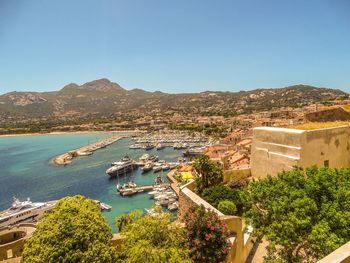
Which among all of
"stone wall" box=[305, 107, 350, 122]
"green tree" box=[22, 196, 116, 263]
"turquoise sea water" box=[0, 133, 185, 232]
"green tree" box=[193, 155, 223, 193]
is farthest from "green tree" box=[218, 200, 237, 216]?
"turquoise sea water" box=[0, 133, 185, 232]

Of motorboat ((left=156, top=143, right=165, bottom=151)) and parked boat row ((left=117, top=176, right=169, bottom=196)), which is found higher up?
parked boat row ((left=117, top=176, right=169, bottom=196))

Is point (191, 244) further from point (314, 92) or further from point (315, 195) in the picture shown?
point (314, 92)

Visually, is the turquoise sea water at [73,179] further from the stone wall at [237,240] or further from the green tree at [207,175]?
the stone wall at [237,240]

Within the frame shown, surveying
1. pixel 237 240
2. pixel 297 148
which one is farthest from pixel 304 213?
pixel 297 148

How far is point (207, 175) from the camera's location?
18.2 meters

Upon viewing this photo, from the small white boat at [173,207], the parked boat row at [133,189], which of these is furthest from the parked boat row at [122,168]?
the small white boat at [173,207]

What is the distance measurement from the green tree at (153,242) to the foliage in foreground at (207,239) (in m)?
0.31

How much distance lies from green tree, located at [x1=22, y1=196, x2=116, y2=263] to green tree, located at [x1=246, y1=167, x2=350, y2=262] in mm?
4249

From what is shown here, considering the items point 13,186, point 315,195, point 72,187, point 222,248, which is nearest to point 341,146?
point 315,195

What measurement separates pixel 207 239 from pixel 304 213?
2635 millimetres

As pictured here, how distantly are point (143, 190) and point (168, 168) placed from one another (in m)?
13.1

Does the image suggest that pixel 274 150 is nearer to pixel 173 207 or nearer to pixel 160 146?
pixel 173 207

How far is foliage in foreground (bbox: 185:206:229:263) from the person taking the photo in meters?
8.19

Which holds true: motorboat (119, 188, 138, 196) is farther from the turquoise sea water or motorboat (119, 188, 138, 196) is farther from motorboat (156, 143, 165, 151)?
motorboat (156, 143, 165, 151)
